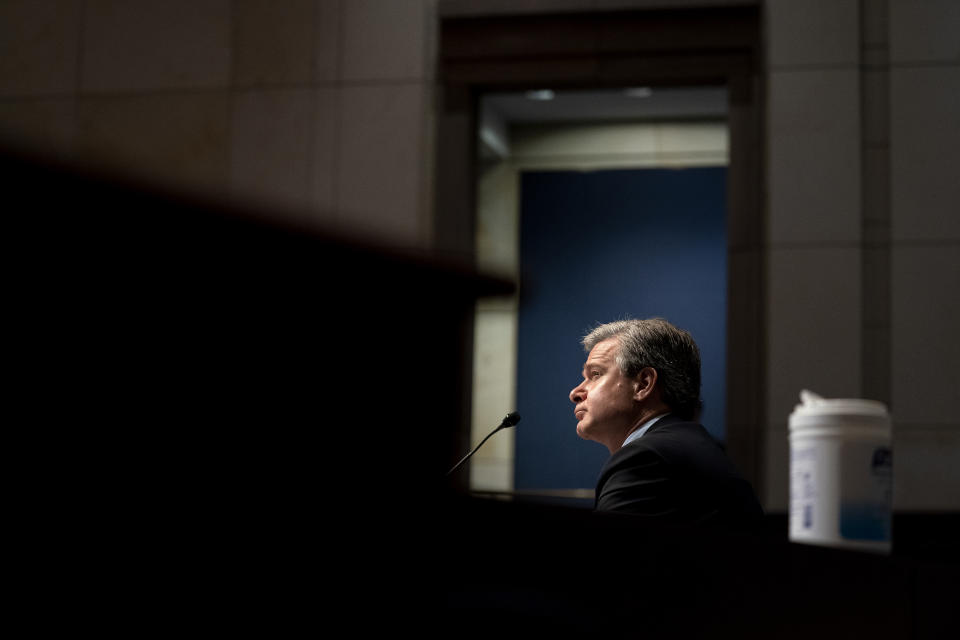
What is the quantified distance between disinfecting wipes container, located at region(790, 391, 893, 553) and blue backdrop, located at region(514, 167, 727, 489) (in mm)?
5349

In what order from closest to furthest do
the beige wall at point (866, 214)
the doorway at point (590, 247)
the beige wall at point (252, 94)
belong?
1. the beige wall at point (866, 214)
2. the beige wall at point (252, 94)
3. the doorway at point (590, 247)

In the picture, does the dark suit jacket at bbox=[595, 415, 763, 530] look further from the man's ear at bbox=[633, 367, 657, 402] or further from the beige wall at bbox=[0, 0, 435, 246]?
the beige wall at bbox=[0, 0, 435, 246]

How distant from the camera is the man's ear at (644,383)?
3.04m

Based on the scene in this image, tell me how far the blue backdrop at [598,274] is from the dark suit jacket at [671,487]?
15.2 feet

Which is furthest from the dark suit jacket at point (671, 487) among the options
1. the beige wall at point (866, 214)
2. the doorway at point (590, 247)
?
the doorway at point (590, 247)

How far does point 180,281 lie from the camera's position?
585 millimetres

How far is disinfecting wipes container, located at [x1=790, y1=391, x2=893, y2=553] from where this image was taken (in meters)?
1.57

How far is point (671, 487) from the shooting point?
2.30 metres

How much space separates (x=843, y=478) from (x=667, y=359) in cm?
146

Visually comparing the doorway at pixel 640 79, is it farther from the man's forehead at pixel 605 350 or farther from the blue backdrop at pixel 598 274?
the man's forehead at pixel 605 350

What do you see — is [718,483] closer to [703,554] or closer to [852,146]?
[703,554]

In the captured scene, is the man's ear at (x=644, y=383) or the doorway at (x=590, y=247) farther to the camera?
the doorway at (x=590, y=247)

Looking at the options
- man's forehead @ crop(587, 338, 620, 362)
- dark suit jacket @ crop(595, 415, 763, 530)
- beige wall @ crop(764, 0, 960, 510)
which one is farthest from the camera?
beige wall @ crop(764, 0, 960, 510)

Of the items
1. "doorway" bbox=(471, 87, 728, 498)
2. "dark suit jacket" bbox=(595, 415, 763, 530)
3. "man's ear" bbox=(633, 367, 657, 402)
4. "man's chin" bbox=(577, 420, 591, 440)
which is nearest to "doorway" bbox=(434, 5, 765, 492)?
"doorway" bbox=(471, 87, 728, 498)
